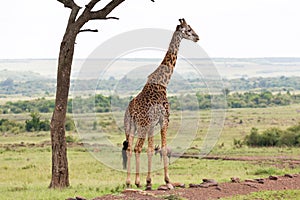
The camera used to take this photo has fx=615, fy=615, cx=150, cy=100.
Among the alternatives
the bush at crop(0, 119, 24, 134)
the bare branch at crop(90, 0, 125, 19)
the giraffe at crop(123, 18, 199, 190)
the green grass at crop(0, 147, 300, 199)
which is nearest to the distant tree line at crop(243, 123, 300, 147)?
the green grass at crop(0, 147, 300, 199)

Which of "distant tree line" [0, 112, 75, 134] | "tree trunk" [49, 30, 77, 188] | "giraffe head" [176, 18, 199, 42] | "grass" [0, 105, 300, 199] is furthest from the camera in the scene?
"distant tree line" [0, 112, 75, 134]

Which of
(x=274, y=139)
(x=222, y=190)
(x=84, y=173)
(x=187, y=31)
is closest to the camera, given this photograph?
(x=222, y=190)

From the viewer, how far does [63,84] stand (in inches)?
529

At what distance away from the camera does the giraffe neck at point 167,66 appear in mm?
12414

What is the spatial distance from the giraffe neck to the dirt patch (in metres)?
2.21

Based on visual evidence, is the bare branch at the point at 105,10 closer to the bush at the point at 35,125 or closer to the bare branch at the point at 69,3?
the bare branch at the point at 69,3

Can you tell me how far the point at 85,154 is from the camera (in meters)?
29.0

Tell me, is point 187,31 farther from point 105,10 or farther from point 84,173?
point 84,173

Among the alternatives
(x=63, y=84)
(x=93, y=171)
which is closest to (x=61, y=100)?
(x=63, y=84)

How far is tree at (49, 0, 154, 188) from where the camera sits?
13.4 m

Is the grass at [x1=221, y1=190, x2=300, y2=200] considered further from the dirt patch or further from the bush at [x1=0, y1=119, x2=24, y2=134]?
the bush at [x1=0, y1=119, x2=24, y2=134]

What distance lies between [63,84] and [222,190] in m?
4.12

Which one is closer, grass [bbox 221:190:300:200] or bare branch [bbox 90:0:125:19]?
grass [bbox 221:190:300:200]

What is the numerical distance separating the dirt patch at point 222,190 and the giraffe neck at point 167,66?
2210 mm
